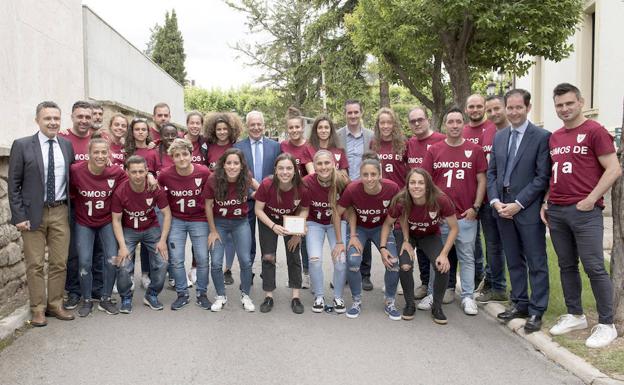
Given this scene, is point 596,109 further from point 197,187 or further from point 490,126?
point 197,187

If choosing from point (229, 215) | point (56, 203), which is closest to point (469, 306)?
point (229, 215)

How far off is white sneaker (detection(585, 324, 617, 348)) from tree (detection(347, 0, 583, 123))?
7.93 meters

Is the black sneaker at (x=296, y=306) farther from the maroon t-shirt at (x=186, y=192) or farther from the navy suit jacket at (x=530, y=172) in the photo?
the navy suit jacket at (x=530, y=172)

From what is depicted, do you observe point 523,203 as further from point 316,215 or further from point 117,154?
point 117,154

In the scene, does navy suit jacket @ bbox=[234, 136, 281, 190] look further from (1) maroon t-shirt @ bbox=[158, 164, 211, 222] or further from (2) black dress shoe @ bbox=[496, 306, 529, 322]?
(2) black dress shoe @ bbox=[496, 306, 529, 322]

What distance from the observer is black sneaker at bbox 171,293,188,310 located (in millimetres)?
5871

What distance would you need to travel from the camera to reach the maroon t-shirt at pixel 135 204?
5.70 meters

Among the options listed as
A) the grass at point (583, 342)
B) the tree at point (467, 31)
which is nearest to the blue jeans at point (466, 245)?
the grass at point (583, 342)

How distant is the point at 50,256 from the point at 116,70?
6.92 m

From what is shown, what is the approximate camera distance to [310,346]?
15.6 feet

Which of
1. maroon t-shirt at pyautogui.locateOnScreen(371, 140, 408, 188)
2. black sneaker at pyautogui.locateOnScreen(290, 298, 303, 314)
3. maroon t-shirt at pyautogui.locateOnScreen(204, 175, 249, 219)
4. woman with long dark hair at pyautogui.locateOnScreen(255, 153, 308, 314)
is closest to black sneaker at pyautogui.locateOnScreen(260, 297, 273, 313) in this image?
woman with long dark hair at pyautogui.locateOnScreen(255, 153, 308, 314)

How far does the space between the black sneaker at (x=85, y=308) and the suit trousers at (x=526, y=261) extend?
4228mm

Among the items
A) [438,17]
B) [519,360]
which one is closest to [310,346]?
[519,360]

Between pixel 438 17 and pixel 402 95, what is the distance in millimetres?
40019
